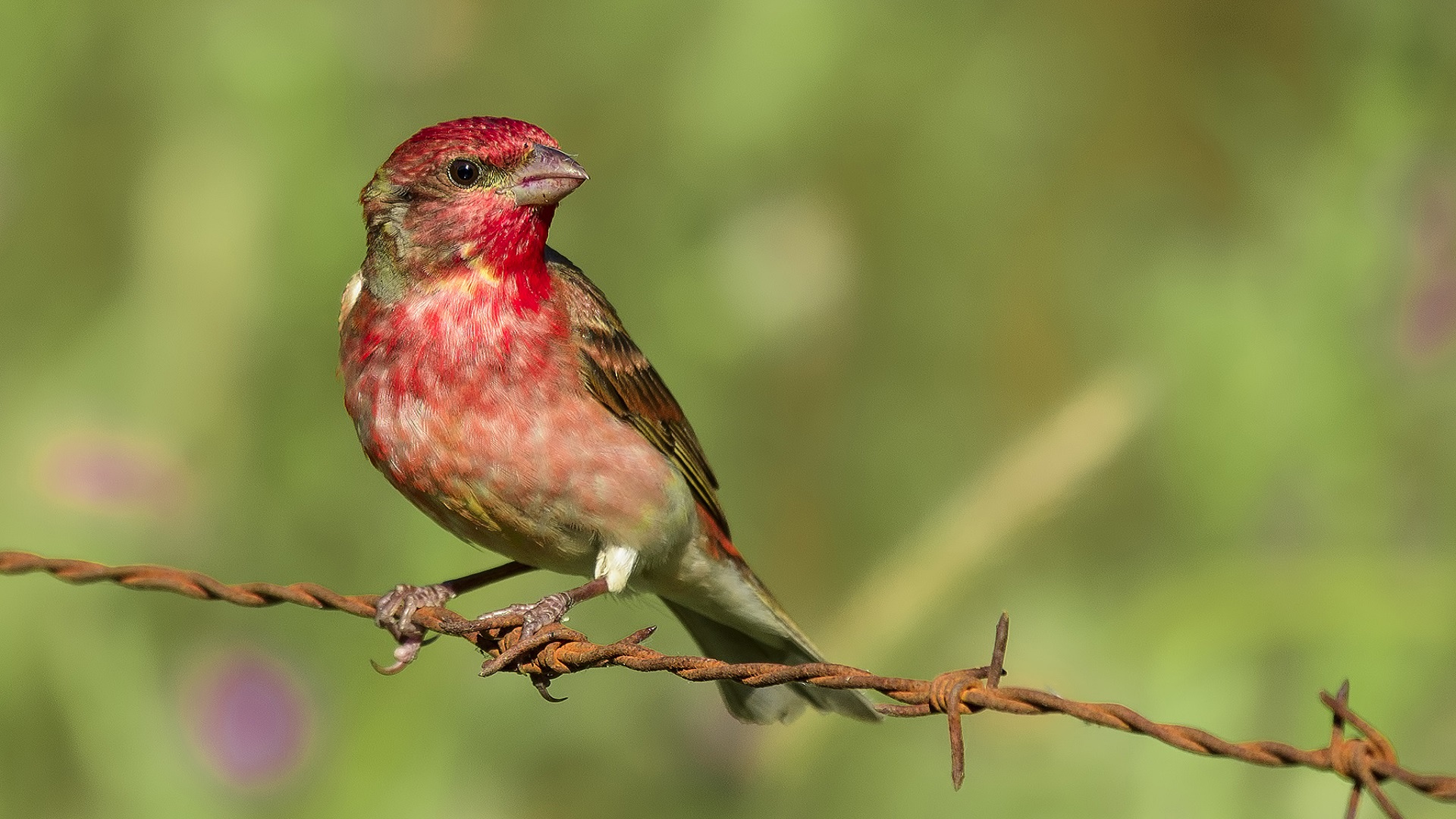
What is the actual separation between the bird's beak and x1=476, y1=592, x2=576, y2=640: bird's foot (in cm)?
106

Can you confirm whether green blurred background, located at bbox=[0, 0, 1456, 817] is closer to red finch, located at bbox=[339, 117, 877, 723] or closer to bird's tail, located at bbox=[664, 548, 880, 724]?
bird's tail, located at bbox=[664, 548, 880, 724]

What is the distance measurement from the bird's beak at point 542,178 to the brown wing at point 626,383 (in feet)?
1.01

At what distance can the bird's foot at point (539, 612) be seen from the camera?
4.30 meters

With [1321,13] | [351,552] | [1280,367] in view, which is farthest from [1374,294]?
[351,552]

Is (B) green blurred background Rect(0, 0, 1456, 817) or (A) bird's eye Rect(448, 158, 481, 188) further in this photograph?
(B) green blurred background Rect(0, 0, 1456, 817)

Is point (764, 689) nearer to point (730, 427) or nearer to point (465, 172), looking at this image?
point (465, 172)

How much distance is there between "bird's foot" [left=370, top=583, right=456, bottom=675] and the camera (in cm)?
458

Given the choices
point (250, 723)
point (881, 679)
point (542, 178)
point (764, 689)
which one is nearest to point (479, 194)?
point (542, 178)

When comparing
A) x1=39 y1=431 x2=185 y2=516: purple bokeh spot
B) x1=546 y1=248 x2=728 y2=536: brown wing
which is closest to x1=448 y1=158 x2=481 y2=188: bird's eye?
x1=546 y1=248 x2=728 y2=536: brown wing

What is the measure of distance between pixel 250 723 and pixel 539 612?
1.32 meters

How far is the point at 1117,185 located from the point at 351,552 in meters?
4.96

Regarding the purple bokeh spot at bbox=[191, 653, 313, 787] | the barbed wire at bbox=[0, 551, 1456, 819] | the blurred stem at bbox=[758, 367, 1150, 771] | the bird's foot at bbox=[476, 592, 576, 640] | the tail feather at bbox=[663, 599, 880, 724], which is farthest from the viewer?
the blurred stem at bbox=[758, 367, 1150, 771]

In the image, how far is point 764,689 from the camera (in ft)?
16.1

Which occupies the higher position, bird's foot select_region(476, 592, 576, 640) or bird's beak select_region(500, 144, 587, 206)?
bird's beak select_region(500, 144, 587, 206)
